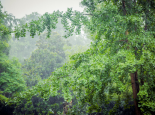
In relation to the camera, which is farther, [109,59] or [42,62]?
[42,62]

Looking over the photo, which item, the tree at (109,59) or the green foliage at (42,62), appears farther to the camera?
the green foliage at (42,62)

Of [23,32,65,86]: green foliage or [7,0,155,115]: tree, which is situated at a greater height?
[23,32,65,86]: green foliage

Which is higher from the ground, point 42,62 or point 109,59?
point 42,62

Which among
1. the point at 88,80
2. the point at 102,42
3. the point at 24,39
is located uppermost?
the point at 24,39

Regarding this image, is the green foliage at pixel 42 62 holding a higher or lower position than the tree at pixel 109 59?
higher

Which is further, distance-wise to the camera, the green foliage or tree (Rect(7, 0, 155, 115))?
the green foliage

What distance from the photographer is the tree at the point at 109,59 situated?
171 inches

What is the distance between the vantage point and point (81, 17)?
20.2ft

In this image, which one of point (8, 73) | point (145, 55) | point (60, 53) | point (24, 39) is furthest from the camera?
point (24, 39)

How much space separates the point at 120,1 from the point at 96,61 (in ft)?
13.0

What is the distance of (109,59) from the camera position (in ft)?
16.0

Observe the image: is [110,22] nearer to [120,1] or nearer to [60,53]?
[120,1]

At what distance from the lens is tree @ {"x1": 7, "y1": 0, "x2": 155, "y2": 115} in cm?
435

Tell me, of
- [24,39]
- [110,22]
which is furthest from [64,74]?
[24,39]
